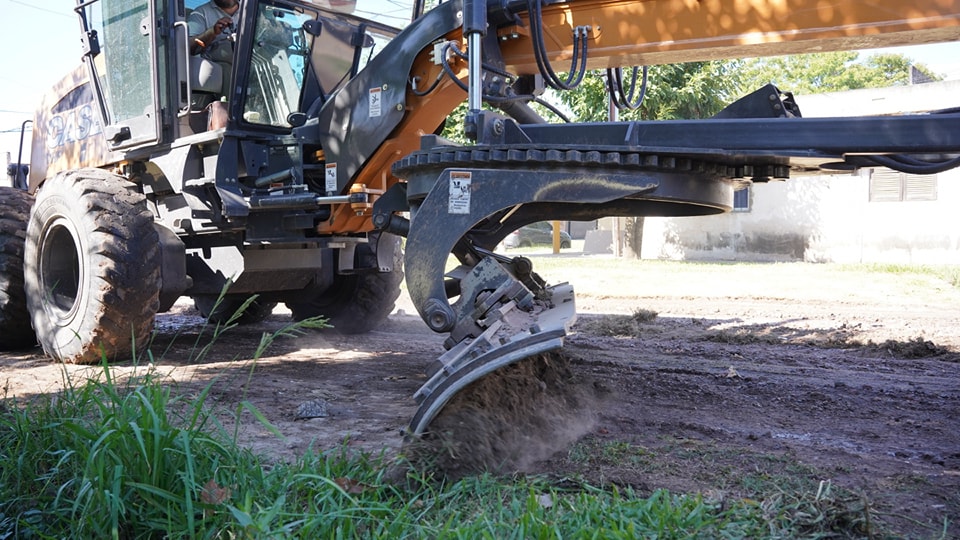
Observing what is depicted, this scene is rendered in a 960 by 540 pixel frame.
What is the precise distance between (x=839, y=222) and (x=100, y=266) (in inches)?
611

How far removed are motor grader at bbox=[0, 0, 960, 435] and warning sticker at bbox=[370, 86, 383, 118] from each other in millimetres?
10

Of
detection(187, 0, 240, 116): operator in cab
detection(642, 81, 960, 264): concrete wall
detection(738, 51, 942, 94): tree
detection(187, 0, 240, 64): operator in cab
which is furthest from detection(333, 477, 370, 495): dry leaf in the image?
detection(738, 51, 942, 94): tree

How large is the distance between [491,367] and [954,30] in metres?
2.50

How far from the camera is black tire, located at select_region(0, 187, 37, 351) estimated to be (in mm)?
6930

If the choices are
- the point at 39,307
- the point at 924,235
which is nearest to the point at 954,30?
the point at 39,307

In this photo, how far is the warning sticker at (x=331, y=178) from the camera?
223 inches

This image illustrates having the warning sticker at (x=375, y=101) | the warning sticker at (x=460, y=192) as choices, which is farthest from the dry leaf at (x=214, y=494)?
the warning sticker at (x=375, y=101)

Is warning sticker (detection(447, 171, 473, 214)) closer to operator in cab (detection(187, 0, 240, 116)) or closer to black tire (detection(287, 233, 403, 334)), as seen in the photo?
operator in cab (detection(187, 0, 240, 116))

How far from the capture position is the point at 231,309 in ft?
26.7

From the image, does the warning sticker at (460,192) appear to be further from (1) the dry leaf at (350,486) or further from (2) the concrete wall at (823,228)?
(2) the concrete wall at (823,228)

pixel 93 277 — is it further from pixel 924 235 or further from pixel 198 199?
pixel 924 235

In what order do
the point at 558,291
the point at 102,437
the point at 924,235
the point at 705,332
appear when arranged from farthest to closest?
the point at 924,235 → the point at 705,332 → the point at 558,291 → the point at 102,437

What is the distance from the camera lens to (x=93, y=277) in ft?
19.3

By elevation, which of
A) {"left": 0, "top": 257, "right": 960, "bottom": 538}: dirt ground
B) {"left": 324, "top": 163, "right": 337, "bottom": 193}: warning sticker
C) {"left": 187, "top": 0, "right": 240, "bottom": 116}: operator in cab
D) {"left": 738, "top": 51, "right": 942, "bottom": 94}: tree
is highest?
{"left": 738, "top": 51, "right": 942, "bottom": 94}: tree
